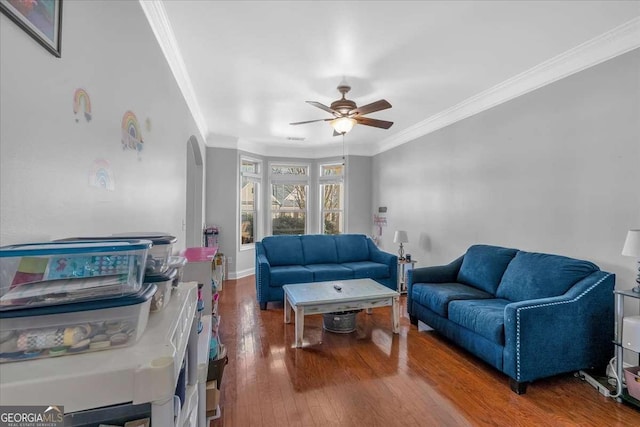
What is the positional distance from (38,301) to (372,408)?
215 cm

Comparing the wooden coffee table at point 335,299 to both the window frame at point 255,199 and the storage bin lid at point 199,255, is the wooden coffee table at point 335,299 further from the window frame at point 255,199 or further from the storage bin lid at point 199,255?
the window frame at point 255,199

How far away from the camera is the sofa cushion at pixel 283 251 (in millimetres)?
4793

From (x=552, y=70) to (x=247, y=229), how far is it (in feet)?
18.1

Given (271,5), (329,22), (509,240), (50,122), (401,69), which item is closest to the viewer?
(50,122)

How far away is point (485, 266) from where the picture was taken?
345 cm

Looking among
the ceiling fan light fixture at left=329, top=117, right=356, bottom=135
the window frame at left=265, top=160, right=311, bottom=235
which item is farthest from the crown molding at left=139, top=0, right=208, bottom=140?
the window frame at left=265, top=160, right=311, bottom=235

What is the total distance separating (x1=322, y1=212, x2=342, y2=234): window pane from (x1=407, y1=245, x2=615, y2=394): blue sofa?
12.9 feet

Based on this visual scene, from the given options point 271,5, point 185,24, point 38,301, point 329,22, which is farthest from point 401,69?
point 38,301

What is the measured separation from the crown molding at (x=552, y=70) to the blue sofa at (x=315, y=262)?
2244mm

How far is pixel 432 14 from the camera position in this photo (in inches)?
Answer: 88.7

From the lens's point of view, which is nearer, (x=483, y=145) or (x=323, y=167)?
(x=483, y=145)

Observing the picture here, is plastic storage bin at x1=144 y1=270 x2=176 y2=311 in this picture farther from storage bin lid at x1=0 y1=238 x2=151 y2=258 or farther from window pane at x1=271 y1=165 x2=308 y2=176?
window pane at x1=271 y1=165 x2=308 y2=176

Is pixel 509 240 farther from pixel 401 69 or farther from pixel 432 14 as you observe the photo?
pixel 432 14

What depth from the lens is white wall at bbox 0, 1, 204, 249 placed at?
86cm
